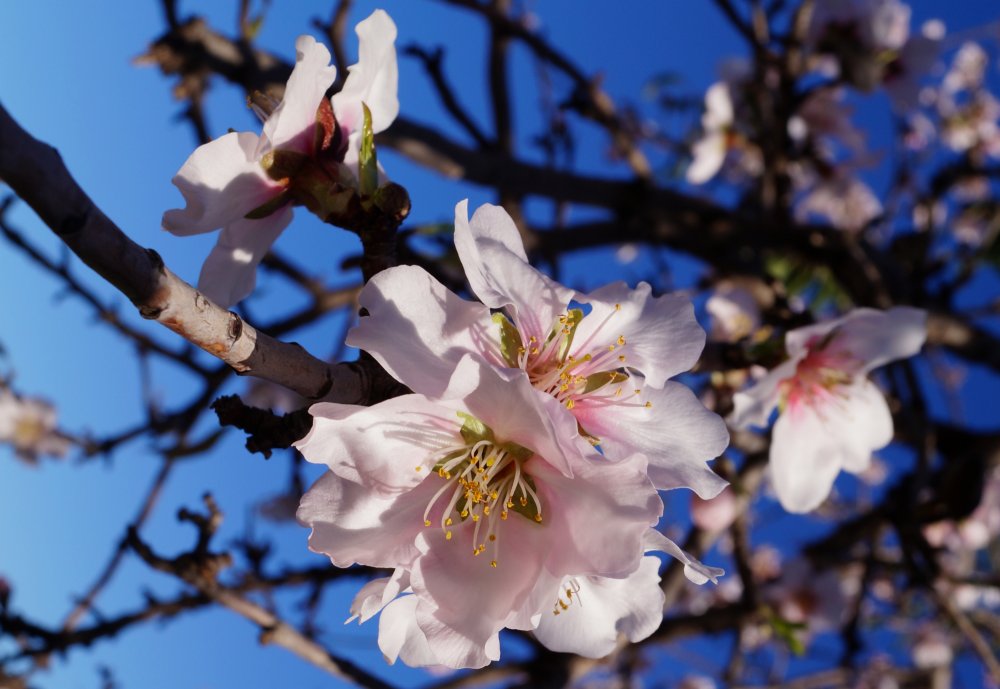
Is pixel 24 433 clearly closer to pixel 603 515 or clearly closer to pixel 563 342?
pixel 563 342

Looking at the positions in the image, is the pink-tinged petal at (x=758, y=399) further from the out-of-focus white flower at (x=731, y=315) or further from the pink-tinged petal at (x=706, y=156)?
the pink-tinged petal at (x=706, y=156)

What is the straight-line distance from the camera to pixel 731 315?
211 centimetres

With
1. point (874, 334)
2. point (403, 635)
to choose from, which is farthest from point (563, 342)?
point (874, 334)

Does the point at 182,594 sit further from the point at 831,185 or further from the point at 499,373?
the point at 831,185

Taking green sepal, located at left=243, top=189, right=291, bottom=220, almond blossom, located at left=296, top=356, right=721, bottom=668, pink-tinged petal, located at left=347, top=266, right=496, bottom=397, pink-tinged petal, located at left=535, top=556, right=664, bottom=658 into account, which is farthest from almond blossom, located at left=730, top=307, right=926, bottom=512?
green sepal, located at left=243, top=189, right=291, bottom=220

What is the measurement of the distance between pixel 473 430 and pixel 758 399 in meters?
0.60

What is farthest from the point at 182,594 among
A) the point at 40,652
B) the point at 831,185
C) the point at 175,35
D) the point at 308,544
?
the point at 831,185

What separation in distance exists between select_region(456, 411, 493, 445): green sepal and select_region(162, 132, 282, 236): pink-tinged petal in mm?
385

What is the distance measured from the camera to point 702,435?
0.77 metres

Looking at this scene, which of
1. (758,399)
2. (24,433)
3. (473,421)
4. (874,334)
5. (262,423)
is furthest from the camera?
(24,433)

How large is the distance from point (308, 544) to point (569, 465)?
0.86 feet

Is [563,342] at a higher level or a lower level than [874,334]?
lower

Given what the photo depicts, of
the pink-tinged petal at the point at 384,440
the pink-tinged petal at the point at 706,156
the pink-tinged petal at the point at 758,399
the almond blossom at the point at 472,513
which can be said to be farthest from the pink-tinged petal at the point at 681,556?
the pink-tinged petal at the point at 706,156

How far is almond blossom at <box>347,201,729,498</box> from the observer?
703 mm
